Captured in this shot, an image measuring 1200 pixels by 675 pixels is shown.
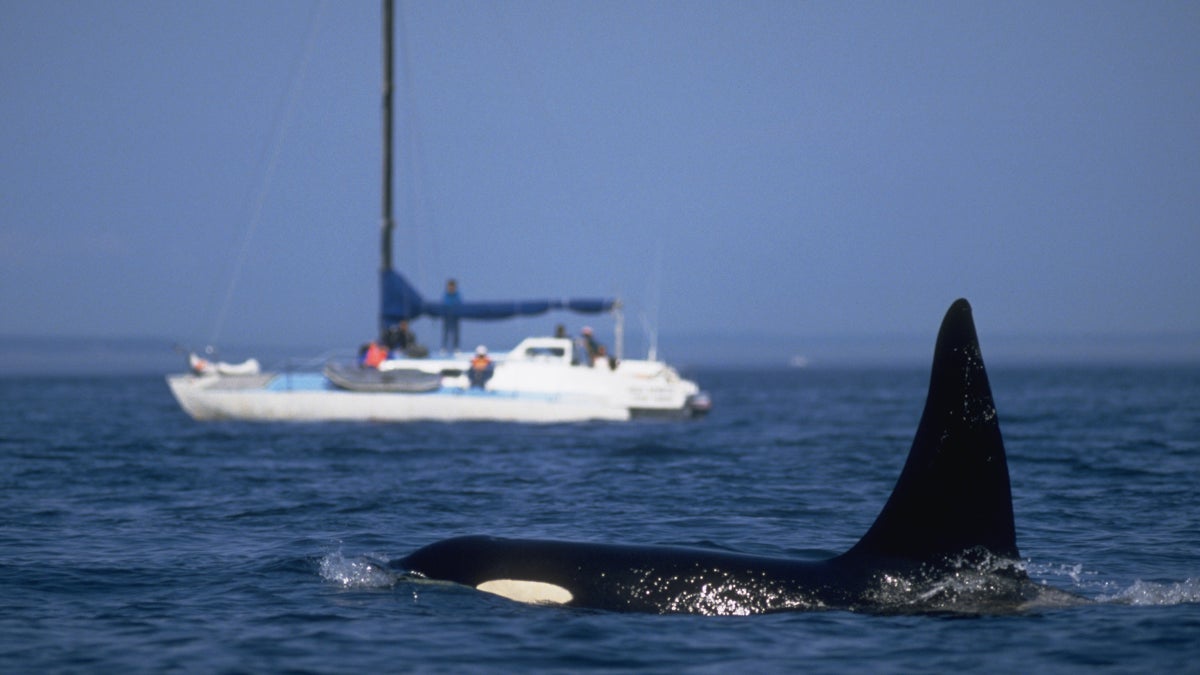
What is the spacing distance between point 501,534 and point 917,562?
4941 mm

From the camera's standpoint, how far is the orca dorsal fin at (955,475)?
7.95 meters

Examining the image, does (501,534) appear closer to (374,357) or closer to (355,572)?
(355,572)

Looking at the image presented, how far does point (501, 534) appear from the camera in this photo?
12.2 metres

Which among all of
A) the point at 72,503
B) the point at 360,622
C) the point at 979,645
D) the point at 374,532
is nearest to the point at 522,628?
the point at 360,622

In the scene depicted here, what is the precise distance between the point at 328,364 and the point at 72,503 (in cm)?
1776

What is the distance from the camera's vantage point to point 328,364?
32625 mm

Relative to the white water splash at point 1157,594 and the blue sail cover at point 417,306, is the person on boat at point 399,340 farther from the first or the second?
the white water splash at point 1157,594

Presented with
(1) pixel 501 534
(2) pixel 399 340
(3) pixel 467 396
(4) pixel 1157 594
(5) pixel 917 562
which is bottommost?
(1) pixel 501 534

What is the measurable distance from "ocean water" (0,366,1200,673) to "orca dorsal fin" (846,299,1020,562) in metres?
0.48

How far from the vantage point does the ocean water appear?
747 centimetres

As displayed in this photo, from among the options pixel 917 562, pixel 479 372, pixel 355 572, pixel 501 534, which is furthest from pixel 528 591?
pixel 479 372

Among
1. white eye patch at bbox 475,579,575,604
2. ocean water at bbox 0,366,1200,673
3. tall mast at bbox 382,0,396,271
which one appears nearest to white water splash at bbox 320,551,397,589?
ocean water at bbox 0,366,1200,673

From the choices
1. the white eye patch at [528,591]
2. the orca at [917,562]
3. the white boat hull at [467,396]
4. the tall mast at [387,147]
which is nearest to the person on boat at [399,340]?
the white boat hull at [467,396]

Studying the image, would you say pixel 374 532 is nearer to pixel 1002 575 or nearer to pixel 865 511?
pixel 865 511
